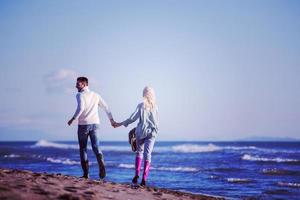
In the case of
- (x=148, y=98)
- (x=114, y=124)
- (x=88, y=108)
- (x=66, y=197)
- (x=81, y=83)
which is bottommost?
(x=66, y=197)

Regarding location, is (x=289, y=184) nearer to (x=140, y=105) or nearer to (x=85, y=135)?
(x=140, y=105)

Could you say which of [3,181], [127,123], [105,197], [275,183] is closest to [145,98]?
[127,123]

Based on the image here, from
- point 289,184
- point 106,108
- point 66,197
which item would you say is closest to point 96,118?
point 106,108

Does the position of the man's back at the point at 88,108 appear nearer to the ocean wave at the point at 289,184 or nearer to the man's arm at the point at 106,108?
the man's arm at the point at 106,108

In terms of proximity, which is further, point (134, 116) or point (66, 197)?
point (134, 116)

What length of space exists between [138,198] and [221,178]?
9613mm

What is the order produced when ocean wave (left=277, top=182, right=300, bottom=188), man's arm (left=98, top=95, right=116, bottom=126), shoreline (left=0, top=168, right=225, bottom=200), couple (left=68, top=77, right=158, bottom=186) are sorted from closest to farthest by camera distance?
shoreline (left=0, top=168, right=225, bottom=200) < couple (left=68, top=77, right=158, bottom=186) < man's arm (left=98, top=95, right=116, bottom=126) < ocean wave (left=277, top=182, right=300, bottom=188)

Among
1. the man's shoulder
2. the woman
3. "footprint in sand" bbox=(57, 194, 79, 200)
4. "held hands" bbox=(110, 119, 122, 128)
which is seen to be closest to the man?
"held hands" bbox=(110, 119, 122, 128)

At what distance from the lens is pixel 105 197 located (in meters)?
6.18

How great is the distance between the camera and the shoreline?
18.1 ft

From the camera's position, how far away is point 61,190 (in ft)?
19.7

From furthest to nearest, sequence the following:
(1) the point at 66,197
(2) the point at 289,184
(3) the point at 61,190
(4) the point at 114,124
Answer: (2) the point at 289,184 < (4) the point at 114,124 < (3) the point at 61,190 < (1) the point at 66,197

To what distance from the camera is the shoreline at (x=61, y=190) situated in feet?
18.1

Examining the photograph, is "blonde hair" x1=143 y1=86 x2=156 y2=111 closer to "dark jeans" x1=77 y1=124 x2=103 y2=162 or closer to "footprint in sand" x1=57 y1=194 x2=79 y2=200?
"dark jeans" x1=77 y1=124 x2=103 y2=162
